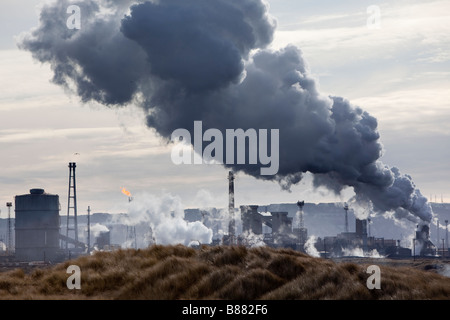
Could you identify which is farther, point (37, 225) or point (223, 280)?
point (37, 225)

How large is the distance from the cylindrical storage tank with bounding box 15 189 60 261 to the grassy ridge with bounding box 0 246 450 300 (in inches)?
5649

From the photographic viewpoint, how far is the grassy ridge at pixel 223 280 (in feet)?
88.9

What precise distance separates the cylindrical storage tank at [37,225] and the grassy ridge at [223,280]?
143482 mm

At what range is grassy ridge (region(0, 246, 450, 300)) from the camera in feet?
88.9

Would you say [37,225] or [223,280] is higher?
[223,280]

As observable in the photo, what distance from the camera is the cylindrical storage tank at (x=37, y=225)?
173 metres

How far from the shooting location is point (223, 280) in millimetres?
28516

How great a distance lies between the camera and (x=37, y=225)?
17350 cm

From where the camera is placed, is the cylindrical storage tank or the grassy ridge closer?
the grassy ridge

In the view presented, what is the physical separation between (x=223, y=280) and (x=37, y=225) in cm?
15228

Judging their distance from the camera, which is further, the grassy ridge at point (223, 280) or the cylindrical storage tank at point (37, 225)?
the cylindrical storage tank at point (37, 225)
